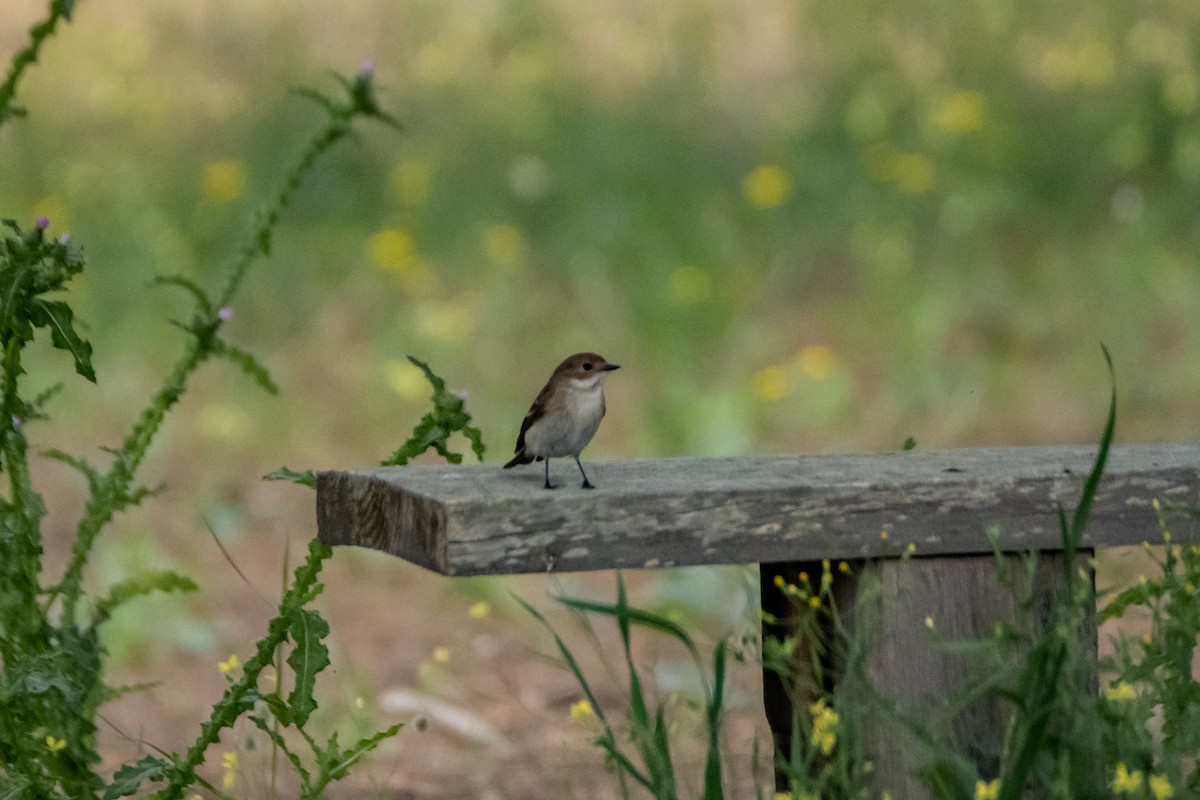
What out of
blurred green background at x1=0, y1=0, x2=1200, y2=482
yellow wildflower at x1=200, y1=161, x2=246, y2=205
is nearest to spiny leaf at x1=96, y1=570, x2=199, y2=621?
blurred green background at x1=0, y1=0, x2=1200, y2=482

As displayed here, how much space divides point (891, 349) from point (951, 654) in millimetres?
4600

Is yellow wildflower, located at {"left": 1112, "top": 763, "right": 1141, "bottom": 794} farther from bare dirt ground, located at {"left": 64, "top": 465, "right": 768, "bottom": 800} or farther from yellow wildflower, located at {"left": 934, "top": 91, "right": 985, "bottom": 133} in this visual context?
yellow wildflower, located at {"left": 934, "top": 91, "right": 985, "bottom": 133}

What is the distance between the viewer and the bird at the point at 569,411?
2.94 metres

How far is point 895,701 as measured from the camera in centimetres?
270

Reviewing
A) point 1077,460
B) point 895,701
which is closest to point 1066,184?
point 1077,460

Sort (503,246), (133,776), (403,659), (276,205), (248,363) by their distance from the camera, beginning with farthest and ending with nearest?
(503,246) < (403,659) < (276,205) < (248,363) < (133,776)

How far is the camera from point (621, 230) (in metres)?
8.12

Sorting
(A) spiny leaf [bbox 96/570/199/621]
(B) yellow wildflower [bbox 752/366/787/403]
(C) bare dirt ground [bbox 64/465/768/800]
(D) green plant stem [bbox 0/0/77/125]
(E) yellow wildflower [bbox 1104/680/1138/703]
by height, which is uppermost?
(D) green plant stem [bbox 0/0/77/125]

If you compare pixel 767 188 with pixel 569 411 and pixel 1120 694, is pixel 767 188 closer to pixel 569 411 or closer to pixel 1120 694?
pixel 569 411

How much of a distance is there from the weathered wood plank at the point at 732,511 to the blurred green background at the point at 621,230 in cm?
241

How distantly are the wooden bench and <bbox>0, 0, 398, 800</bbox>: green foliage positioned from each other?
0.28 metres

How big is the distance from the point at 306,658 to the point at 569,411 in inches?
22.9

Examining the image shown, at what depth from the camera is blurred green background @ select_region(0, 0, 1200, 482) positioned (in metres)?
7.07

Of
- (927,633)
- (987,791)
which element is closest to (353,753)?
(927,633)
